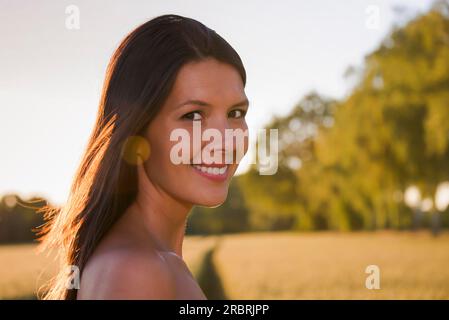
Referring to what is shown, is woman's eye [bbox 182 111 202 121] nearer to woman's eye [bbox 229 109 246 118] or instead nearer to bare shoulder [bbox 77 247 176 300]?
woman's eye [bbox 229 109 246 118]

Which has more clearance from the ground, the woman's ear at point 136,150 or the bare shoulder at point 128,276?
the woman's ear at point 136,150

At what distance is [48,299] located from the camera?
2.09m

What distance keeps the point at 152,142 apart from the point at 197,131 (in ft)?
0.51

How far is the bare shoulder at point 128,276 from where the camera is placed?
4.61 ft

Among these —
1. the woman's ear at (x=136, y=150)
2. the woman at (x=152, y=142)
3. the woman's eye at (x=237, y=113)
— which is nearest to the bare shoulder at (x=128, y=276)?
the woman at (x=152, y=142)

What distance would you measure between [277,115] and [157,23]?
50.6 m

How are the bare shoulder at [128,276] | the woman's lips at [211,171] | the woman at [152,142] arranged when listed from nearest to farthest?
the bare shoulder at [128,276] → the woman at [152,142] → the woman's lips at [211,171]

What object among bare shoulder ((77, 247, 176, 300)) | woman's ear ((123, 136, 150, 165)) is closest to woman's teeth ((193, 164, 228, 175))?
woman's ear ((123, 136, 150, 165))

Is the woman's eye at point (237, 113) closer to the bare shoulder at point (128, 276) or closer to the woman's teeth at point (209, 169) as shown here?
the woman's teeth at point (209, 169)

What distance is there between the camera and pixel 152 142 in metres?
1.83

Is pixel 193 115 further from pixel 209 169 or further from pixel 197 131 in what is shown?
pixel 209 169

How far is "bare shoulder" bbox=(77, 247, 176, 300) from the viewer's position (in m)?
1.41
